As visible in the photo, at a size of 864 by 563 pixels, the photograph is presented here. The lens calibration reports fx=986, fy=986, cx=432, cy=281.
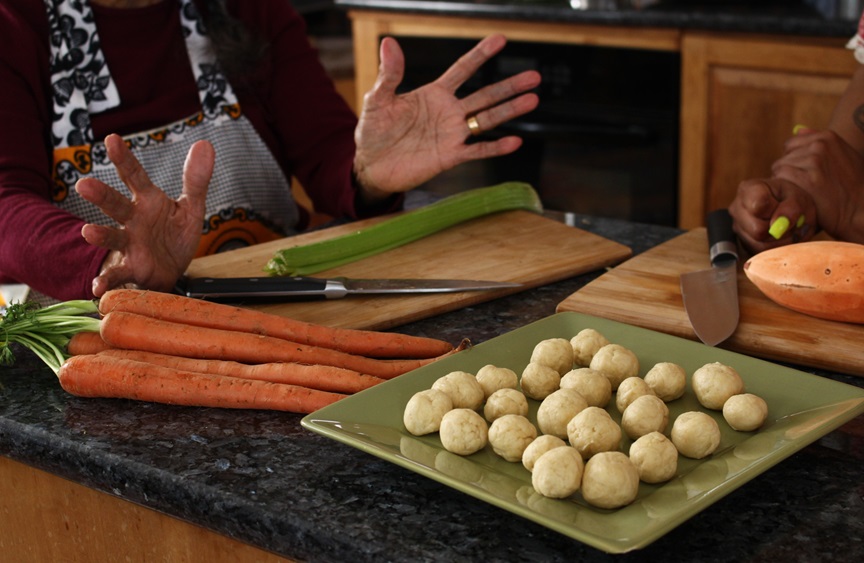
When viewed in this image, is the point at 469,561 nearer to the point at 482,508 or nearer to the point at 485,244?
the point at 482,508

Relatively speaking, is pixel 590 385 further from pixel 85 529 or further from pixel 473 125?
pixel 473 125

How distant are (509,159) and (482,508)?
2445mm

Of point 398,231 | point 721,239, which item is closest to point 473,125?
point 398,231

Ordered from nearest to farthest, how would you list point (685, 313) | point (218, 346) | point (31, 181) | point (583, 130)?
point (218, 346), point (685, 313), point (31, 181), point (583, 130)

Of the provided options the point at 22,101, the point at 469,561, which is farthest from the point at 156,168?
the point at 469,561

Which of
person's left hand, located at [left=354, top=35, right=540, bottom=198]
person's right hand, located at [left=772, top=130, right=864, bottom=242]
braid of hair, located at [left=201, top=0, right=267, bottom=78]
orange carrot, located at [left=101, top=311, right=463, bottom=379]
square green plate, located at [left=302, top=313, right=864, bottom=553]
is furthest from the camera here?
braid of hair, located at [left=201, top=0, right=267, bottom=78]

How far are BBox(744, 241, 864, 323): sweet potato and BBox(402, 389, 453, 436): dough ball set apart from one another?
47 centimetres

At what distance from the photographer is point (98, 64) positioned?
1681 millimetres

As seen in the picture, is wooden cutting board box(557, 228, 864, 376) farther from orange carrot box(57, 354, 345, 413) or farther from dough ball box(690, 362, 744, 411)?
orange carrot box(57, 354, 345, 413)

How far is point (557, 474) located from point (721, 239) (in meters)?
0.66

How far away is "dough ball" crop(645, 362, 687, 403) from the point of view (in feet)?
3.01

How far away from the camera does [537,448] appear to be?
2.63 ft

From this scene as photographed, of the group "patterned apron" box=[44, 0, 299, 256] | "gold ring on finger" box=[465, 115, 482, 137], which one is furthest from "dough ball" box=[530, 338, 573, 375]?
"patterned apron" box=[44, 0, 299, 256]

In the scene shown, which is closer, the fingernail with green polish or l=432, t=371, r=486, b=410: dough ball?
l=432, t=371, r=486, b=410: dough ball
